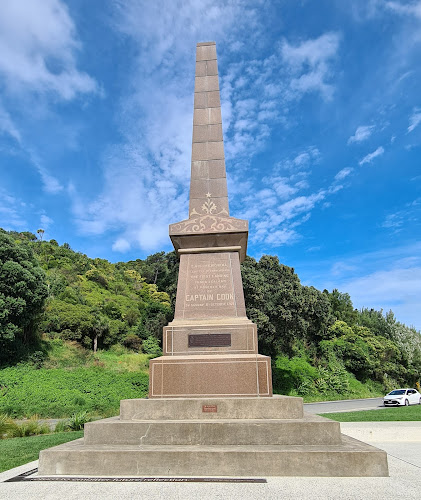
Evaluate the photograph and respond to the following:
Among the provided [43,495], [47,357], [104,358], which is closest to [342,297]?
[104,358]

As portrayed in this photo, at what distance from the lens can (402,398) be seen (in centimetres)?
2170

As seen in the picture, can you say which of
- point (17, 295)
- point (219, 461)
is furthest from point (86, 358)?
point (219, 461)

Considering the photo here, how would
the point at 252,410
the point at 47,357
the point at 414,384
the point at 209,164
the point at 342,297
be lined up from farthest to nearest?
the point at 342,297 → the point at 414,384 → the point at 47,357 → the point at 209,164 → the point at 252,410

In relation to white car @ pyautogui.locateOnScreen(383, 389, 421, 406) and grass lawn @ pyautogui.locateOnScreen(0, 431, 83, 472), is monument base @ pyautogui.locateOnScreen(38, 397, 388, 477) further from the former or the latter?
white car @ pyautogui.locateOnScreen(383, 389, 421, 406)

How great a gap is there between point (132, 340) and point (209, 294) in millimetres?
28483

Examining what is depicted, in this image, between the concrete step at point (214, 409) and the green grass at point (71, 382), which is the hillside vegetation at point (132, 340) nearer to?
the green grass at point (71, 382)

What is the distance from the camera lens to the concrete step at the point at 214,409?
577 cm

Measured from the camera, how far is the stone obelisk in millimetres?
6477

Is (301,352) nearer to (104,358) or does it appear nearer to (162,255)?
(104,358)

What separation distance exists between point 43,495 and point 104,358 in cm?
2762

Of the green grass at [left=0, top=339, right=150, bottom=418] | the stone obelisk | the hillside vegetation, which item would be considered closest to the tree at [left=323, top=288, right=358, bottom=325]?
the hillside vegetation

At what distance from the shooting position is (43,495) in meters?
4.03

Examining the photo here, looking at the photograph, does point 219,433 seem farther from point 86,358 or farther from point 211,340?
point 86,358

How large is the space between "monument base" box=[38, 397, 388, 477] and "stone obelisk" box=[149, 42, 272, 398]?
0.60m
